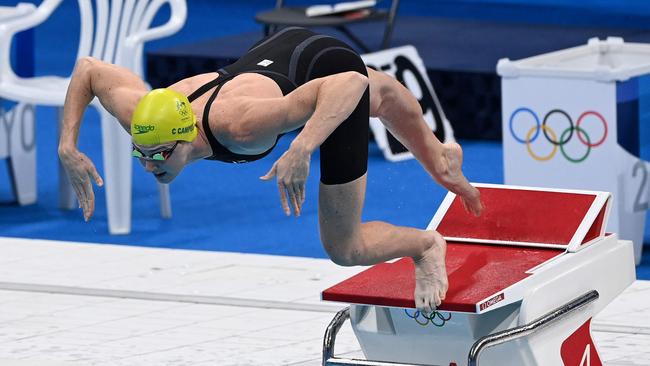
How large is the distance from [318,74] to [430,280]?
703 millimetres

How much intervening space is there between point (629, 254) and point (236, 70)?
1391mm

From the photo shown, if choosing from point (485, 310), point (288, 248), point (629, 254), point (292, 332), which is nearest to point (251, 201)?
point (288, 248)

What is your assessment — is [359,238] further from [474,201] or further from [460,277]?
[474,201]

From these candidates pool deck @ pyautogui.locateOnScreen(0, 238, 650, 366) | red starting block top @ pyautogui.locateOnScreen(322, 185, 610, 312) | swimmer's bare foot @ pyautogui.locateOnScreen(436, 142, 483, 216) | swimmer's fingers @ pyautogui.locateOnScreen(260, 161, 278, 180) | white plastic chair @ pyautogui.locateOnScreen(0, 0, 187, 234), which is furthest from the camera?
white plastic chair @ pyautogui.locateOnScreen(0, 0, 187, 234)

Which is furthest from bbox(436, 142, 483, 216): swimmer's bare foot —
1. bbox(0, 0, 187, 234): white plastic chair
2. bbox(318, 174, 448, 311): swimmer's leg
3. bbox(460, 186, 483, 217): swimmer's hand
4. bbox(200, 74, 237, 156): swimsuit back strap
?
bbox(0, 0, 187, 234): white plastic chair

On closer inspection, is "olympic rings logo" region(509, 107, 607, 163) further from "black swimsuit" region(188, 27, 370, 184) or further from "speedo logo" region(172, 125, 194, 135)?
"speedo logo" region(172, 125, 194, 135)

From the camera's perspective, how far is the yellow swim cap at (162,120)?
14.4 ft

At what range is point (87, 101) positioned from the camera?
4836mm

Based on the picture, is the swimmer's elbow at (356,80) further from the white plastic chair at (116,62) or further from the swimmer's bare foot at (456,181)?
the white plastic chair at (116,62)

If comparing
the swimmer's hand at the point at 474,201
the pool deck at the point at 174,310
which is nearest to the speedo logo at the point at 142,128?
the swimmer's hand at the point at 474,201

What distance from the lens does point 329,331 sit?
4.75m

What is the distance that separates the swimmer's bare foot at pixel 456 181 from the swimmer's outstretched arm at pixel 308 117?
2.60ft

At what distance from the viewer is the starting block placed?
4570mm

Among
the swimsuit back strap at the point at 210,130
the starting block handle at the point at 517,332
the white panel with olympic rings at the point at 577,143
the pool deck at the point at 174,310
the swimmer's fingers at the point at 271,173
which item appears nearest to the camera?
the swimmer's fingers at the point at 271,173
